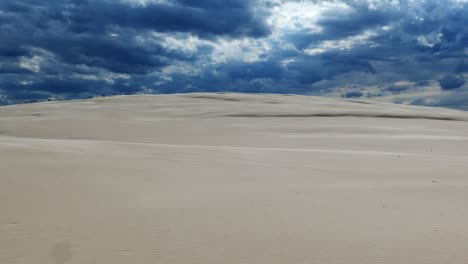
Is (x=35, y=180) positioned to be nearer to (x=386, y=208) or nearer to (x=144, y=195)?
(x=144, y=195)

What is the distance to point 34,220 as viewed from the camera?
2.41 m

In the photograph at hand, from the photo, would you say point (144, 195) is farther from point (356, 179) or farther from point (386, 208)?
point (356, 179)

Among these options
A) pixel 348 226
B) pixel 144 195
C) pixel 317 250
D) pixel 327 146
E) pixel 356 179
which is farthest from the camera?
pixel 327 146

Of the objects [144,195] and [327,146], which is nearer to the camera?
[144,195]

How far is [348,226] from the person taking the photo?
2572mm

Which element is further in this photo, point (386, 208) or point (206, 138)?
point (206, 138)

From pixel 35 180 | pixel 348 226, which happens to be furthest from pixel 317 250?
pixel 35 180

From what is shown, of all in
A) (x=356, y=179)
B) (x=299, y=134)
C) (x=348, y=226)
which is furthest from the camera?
(x=299, y=134)

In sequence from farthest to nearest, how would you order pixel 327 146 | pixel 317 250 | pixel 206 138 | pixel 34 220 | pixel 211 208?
pixel 206 138 → pixel 327 146 → pixel 211 208 → pixel 34 220 → pixel 317 250

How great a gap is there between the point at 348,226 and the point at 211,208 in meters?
0.87

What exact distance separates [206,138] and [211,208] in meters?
8.12

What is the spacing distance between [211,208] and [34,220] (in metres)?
1.05

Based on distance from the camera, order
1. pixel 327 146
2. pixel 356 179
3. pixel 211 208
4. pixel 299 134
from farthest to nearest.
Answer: pixel 299 134
pixel 327 146
pixel 356 179
pixel 211 208

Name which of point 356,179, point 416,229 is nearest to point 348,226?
point 416,229
